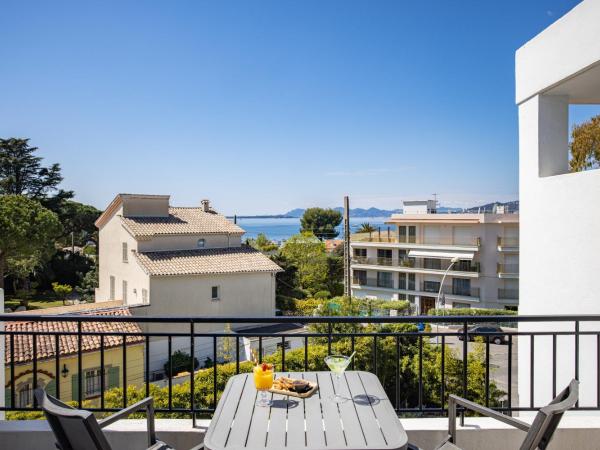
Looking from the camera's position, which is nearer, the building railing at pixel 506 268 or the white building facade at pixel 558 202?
the white building facade at pixel 558 202

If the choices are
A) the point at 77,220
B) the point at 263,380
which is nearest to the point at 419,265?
the point at 77,220

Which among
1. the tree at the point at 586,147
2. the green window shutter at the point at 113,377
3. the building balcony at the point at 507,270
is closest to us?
the tree at the point at 586,147

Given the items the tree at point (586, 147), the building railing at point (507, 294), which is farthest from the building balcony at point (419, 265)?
the tree at point (586, 147)

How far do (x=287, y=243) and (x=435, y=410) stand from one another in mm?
35158

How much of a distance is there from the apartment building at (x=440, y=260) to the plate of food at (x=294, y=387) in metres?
29.5

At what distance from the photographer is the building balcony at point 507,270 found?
1159 inches

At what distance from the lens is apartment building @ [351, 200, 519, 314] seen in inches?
1177

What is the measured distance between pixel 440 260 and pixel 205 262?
17.6 meters

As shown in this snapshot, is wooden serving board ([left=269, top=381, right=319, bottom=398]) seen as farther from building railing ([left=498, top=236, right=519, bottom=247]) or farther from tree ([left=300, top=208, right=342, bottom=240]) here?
tree ([left=300, top=208, right=342, bottom=240])

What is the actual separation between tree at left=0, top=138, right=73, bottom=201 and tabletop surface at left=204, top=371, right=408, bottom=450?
37.5m

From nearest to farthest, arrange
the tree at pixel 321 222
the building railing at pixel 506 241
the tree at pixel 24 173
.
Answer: the building railing at pixel 506 241 → the tree at pixel 24 173 → the tree at pixel 321 222

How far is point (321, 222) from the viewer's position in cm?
6556

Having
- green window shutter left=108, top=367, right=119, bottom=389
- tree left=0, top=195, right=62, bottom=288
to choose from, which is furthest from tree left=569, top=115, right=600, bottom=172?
tree left=0, top=195, right=62, bottom=288

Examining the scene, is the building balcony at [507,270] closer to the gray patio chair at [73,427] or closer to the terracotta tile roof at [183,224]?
the terracotta tile roof at [183,224]
